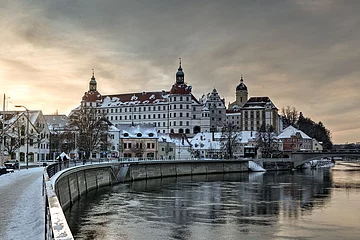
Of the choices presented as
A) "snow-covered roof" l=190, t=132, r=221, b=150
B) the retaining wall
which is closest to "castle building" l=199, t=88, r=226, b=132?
"snow-covered roof" l=190, t=132, r=221, b=150

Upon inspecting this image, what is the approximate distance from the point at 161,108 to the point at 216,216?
135016 millimetres

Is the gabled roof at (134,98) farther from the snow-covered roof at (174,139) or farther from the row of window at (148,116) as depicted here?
the snow-covered roof at (174,139)

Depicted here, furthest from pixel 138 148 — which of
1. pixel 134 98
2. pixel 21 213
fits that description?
pixel 21 213

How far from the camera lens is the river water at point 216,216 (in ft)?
79.5

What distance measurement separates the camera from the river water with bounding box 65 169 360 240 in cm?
2422

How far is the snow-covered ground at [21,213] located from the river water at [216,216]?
13.5ft

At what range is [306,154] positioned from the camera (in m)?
98.1

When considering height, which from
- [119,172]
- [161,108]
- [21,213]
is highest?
[161,108]

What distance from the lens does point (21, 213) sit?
629 inches

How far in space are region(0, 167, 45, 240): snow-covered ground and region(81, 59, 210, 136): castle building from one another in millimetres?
123670

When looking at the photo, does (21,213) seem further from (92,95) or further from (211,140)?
(92,95)

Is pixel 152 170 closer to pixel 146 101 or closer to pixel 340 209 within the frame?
pixel 340 209

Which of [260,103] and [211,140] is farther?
[260,103]

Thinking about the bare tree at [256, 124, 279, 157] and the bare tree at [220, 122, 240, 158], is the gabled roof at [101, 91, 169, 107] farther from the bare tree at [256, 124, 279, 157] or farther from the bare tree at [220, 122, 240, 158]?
the bare tree at [256, 124, 279, 157]
